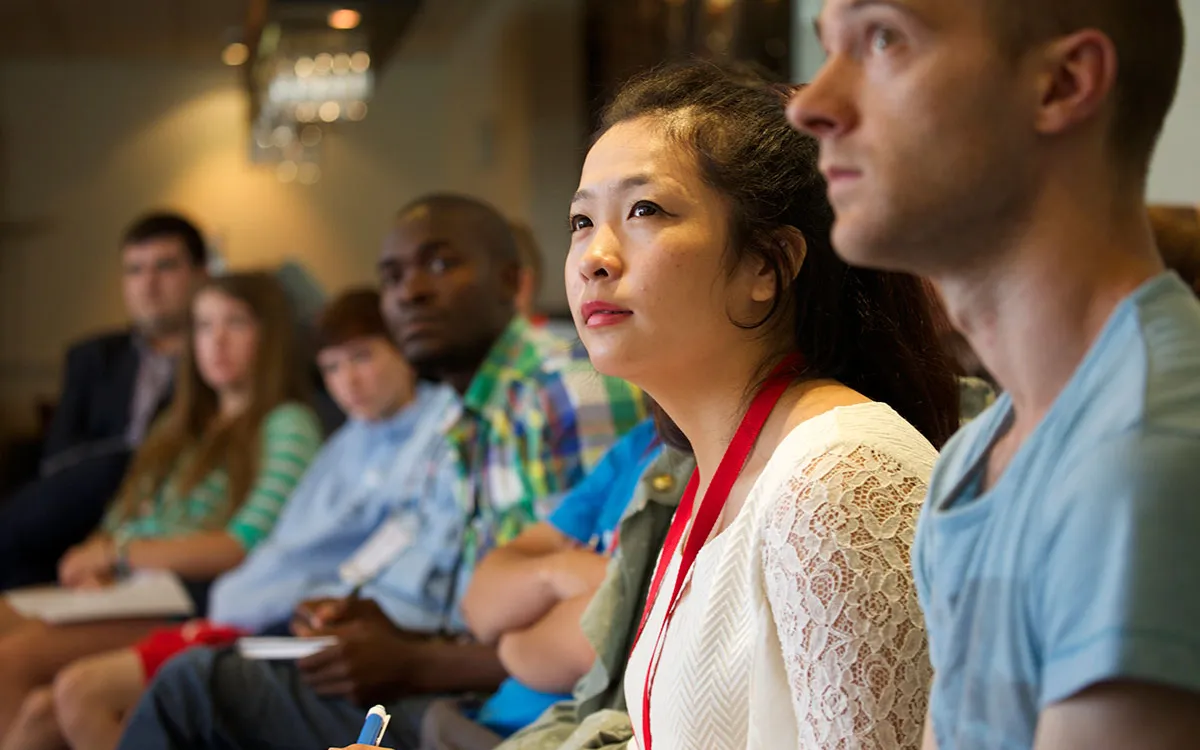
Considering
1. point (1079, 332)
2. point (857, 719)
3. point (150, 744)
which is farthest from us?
point (150, 744)

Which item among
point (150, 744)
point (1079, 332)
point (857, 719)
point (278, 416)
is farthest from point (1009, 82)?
point (278, 416)

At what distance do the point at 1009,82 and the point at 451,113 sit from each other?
8.05m

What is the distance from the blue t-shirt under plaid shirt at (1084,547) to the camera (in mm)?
632

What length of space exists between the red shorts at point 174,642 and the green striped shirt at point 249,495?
0.60m

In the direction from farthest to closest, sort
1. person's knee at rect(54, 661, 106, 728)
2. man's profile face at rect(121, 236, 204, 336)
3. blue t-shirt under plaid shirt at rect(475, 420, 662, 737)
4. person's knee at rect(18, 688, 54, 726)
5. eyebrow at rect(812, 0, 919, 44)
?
man's profile face at rect(121, 236, 204, 336)
person's knee at rect(18, 688, 54, 726)
person's knee at rect(54, 661, 106, 728)
blue t-shirt under plaid shirt at rect(475, 420, 662, 737)
eyebrow at rect(812, 0, 919, 44)

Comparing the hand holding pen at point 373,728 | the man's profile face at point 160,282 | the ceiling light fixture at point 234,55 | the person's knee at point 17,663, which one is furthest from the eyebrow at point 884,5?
the ceiling light fixture at point 234,55

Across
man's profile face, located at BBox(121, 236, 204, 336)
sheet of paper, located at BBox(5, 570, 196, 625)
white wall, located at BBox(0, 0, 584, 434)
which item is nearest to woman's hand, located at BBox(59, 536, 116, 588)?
sheet of paper, located at BBox(5, 570, 196, 625)

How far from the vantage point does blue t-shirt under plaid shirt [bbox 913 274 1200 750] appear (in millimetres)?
632

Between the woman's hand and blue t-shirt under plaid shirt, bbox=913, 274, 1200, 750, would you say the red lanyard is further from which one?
the woman's hand

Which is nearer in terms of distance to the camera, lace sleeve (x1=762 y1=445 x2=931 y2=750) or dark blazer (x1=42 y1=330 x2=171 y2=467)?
lace sleeve (x1=762 y1=445 x2=931 y2=750)

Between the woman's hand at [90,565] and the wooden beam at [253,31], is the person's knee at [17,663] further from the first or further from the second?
the wooden beam at [253,31]

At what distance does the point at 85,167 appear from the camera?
8.38 metres

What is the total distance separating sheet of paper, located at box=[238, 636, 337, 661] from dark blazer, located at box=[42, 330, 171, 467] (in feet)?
7.70

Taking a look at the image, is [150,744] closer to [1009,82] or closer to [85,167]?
[1009,82]
